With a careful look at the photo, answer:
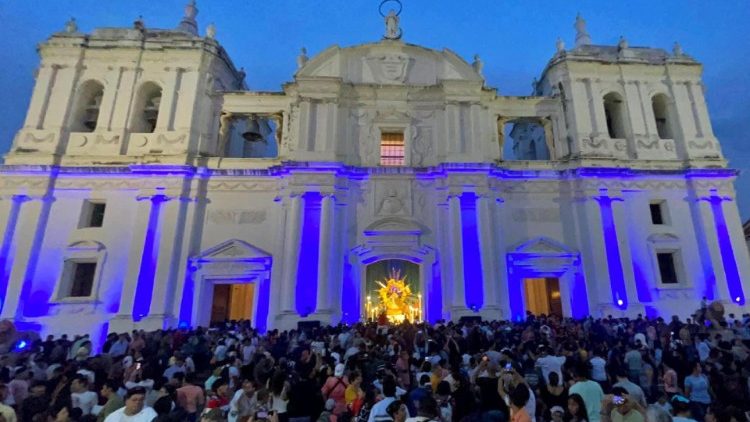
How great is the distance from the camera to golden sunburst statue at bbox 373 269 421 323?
19047mm

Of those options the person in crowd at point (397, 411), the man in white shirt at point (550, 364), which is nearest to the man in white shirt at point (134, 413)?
the person in crowd at point (397, 411)

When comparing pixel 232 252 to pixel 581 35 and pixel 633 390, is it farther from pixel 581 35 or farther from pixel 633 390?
pixel 581 35

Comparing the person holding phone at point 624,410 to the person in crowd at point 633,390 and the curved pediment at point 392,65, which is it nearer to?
the person in crowd at point 633,390

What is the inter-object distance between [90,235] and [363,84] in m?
13.8

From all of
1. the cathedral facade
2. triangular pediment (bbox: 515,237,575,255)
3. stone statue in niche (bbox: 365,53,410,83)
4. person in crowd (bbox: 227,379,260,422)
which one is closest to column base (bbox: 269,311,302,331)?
the cathedral facade

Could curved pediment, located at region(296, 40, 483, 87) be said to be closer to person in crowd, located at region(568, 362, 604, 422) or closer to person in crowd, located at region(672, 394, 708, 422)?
person in crowd, located at region(568, 362, 604, 422)

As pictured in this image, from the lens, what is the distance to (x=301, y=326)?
15.8 m

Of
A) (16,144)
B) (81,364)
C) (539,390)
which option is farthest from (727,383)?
(16,144)

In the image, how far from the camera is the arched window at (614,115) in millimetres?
21516

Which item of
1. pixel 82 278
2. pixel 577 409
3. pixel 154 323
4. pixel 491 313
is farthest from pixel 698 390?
pixel 82 278

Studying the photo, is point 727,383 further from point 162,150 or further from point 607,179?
point 162,150

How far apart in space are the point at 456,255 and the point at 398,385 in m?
10.6

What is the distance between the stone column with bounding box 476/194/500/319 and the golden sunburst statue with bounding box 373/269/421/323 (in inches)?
129

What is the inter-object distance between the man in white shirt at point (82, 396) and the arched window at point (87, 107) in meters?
17.9
